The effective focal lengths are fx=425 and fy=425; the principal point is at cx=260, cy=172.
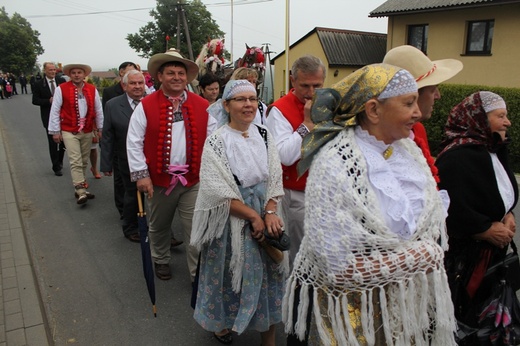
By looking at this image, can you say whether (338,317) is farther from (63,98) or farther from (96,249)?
(63,98)

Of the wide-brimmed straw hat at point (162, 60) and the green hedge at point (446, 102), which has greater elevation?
the wide-brimmed straw hat at point (162, 60)

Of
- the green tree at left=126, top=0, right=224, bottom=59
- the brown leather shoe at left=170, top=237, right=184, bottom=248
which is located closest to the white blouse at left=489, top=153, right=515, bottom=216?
the brown leather shoe at left=170, top=237, right=184, bottom=248

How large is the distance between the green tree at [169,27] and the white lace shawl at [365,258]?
2320 inches

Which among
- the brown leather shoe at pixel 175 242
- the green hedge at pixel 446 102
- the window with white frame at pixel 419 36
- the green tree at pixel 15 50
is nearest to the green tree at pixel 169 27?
the green tree at pixel 15 50

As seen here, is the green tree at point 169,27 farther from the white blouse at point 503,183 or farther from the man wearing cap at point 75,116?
the white blouse at point 503,183

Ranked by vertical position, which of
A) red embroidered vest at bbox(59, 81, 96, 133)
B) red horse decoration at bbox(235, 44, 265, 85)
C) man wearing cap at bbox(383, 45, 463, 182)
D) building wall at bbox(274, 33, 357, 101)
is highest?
building wall at bbox(274, 33, 357, 101)

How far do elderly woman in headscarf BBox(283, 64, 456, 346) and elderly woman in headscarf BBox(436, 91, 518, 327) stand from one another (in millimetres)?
934

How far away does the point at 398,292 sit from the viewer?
1.73 meters

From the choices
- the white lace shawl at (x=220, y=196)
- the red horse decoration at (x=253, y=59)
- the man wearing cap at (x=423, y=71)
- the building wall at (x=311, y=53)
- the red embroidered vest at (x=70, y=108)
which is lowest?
the white lace shawl at (x=220, y=196)

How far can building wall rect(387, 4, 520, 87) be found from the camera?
14.0 meters

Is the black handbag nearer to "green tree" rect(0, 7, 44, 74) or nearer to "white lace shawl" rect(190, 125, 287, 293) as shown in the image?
"white lace shawl" rect(190, 125, 287, 293)

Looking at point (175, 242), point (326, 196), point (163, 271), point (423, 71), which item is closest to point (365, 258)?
point (326, 196)

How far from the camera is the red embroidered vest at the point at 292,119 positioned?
10.5 feet

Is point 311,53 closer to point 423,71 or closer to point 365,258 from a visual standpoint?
point 423,71
